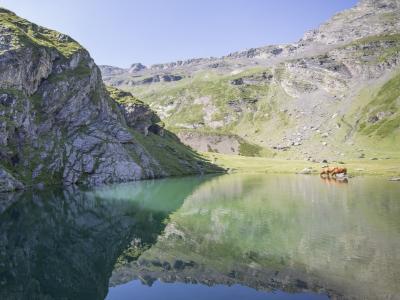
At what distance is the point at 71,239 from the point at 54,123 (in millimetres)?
121712

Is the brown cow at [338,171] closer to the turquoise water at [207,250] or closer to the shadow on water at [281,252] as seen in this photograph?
the turquoise water at [207,250]

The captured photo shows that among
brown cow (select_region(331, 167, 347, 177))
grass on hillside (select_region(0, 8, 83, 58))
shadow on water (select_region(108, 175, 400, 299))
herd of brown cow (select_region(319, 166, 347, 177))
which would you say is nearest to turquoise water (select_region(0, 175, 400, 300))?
shadow on water (select_region(108, 175, 400, 299))

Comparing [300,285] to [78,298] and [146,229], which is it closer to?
[78,298]

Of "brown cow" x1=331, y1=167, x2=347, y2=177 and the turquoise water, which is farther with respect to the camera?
"brown cow" x1=331, y1=167, x2=347, y2=177

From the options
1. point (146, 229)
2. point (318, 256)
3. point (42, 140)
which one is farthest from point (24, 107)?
point (318, 256)

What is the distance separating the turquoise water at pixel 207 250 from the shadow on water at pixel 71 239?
0.65ft

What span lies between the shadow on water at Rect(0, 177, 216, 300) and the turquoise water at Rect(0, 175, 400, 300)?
20 cm

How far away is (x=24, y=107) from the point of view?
156375mm

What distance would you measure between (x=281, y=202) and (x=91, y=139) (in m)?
111

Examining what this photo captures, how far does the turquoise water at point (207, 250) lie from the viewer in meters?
38.5

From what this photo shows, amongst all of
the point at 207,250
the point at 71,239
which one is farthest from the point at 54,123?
the point at 207,250

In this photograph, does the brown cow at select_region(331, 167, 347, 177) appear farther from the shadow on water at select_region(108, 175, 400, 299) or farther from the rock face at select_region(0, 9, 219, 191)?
the shadow on water at select_region(108, 175, 400, 299)

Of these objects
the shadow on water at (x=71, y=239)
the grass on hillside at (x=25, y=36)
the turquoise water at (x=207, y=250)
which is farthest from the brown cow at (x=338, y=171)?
the grass on hillside at (x=25, y=36)

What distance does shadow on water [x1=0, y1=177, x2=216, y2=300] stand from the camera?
4125 centimetres
